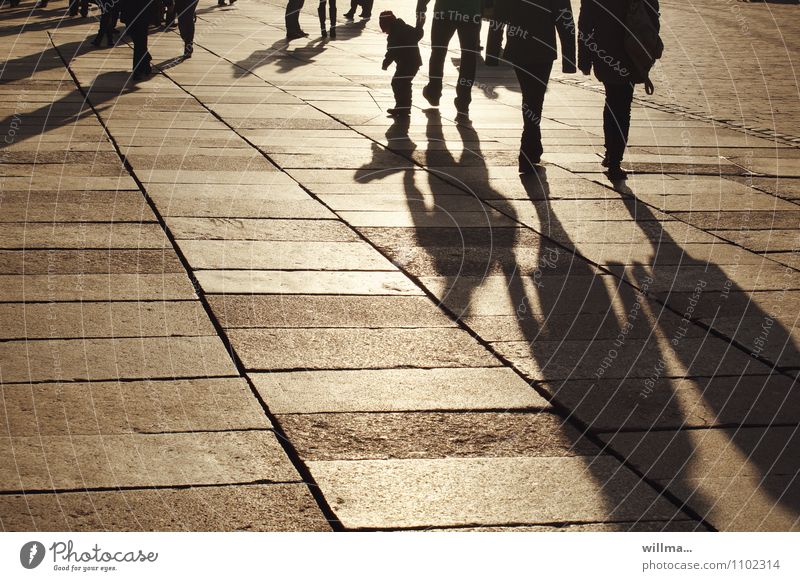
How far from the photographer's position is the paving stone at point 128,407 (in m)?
4.34

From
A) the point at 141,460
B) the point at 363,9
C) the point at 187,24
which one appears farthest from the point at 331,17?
the point at 141,460

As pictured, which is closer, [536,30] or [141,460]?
[141,460]

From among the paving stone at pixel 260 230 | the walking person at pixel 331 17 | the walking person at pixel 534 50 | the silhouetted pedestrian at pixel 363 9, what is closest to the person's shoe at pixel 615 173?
the walking person at pixel 534 50

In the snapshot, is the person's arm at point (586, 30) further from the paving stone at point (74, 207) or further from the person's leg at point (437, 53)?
the paving stone at point (74, 207)

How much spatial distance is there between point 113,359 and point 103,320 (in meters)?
0.54

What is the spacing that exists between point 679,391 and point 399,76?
7580mm

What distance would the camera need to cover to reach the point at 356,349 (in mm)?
5344

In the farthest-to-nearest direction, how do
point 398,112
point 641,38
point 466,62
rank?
1. point 466,62
2. point 398,112
3. point 641,38

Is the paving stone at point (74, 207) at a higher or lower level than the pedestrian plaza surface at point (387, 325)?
lower

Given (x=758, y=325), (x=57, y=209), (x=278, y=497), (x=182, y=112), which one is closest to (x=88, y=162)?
(x=57, y=209)

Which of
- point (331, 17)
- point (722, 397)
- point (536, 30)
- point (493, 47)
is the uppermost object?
point (536, 30)

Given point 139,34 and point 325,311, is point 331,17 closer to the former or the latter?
point 139,34
